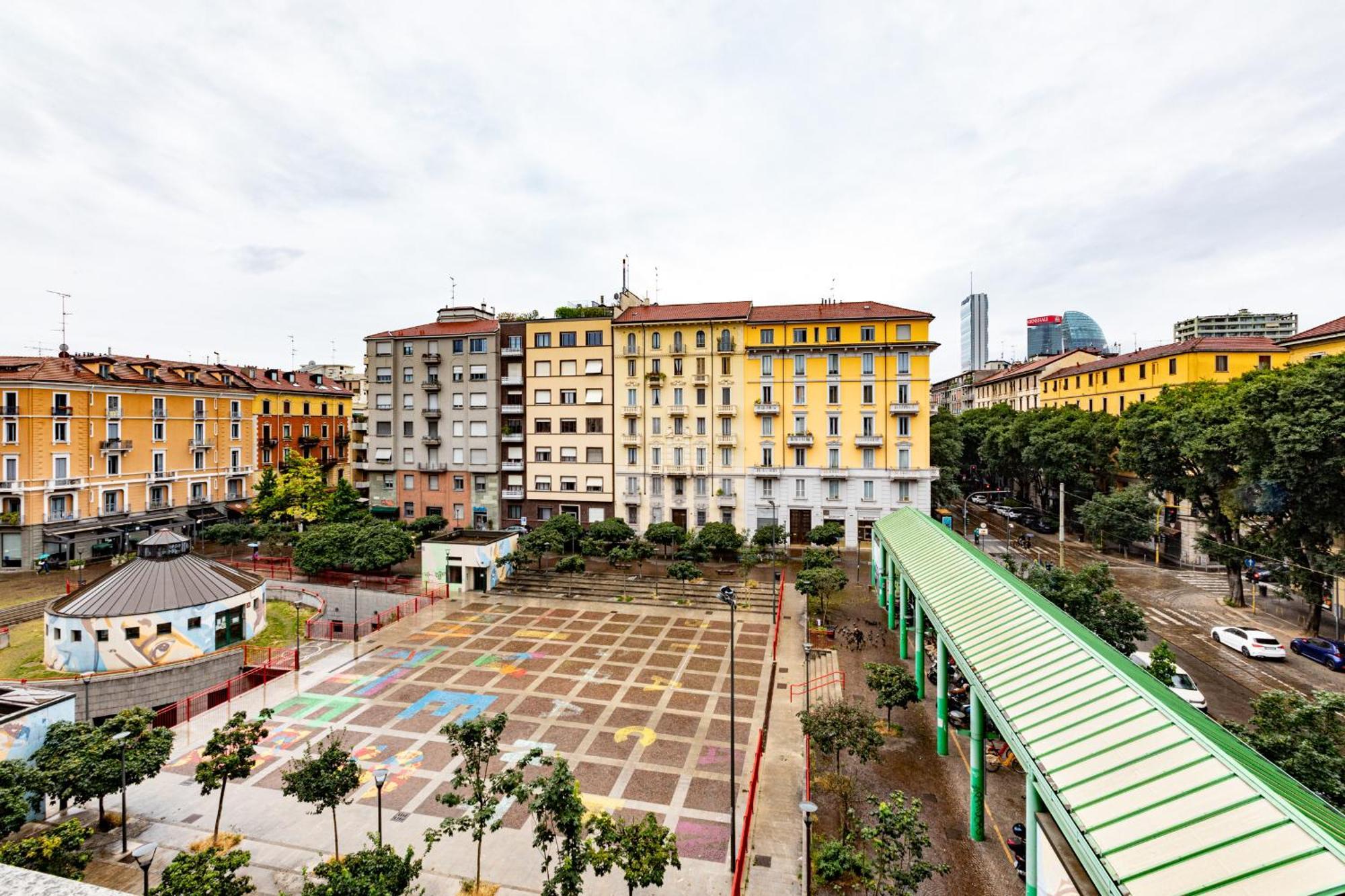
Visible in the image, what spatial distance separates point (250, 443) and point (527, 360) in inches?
1290

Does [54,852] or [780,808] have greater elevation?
[54,852]

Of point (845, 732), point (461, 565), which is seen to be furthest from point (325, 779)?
point (461, 565)

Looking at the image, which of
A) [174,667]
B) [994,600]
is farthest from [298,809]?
[994,600]

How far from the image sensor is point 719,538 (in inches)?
1843

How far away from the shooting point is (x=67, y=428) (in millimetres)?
49156

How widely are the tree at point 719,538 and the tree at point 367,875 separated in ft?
113

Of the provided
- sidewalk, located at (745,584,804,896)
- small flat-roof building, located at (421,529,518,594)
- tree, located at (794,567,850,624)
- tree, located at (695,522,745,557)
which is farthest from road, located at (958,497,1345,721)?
small flat-roof building, located at (421,529,518,594)

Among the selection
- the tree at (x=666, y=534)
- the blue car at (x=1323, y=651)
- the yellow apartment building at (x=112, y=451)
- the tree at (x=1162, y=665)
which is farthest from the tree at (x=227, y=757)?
the yellow apartment building at (x=112, y=451)

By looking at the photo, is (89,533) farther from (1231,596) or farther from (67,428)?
(1231,596)

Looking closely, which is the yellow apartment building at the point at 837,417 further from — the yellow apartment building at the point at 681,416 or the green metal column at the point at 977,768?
the green metal column at the point at 977,768

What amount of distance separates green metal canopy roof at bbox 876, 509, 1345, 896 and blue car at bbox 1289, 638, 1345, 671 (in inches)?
959

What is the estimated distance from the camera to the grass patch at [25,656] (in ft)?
91.6

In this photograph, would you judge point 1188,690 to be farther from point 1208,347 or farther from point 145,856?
point 1208,347

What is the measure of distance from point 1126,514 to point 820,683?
35306mm
